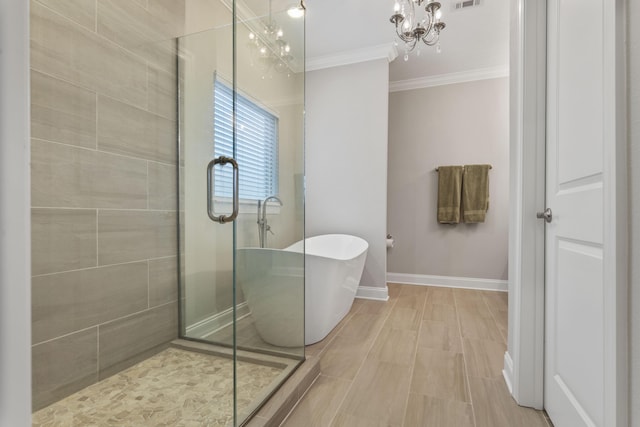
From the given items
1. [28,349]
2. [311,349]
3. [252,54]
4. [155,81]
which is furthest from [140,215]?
[28,349]

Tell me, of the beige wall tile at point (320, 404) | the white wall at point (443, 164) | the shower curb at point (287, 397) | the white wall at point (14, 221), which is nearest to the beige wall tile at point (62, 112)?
the white wall at point (14, 221)

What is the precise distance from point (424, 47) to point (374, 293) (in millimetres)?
2580

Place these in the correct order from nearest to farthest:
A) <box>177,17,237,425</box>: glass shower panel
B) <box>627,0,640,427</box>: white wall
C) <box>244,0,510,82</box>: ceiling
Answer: <box>627,0,640,427</box>: white wall < <box>177,17,237,425</box>: glass shower panel < <box>244,0,510,82</box>: ceiling

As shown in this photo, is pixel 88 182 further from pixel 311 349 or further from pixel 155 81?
pixel 311 349

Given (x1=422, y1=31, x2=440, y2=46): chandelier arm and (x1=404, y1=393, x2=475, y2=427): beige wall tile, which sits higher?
(x1=422, y1=31, x2=440, y2=46): chandelier arm

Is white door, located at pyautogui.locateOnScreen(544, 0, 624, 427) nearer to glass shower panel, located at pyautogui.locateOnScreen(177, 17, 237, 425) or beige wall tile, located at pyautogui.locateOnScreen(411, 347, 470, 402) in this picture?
beige wall tile, located at pyautogui.locateOnScreen(411, 347, 470, 402)

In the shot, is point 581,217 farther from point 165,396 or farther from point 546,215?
point 165,396

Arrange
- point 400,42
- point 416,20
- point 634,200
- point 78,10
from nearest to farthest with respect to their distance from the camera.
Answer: point 634,200 < point 78,10 < point 416,20 < point 400,42

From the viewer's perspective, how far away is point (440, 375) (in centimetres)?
174

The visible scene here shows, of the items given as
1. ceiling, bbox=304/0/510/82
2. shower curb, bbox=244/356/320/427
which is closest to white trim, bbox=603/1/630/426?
shower curb, bbox=244/356/320/427

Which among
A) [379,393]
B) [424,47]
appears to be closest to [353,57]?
[424,47]

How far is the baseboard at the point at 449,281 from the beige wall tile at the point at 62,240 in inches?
128

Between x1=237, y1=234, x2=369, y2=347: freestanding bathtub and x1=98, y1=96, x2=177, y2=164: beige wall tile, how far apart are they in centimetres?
90

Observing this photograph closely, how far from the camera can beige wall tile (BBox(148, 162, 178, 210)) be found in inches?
76.9
